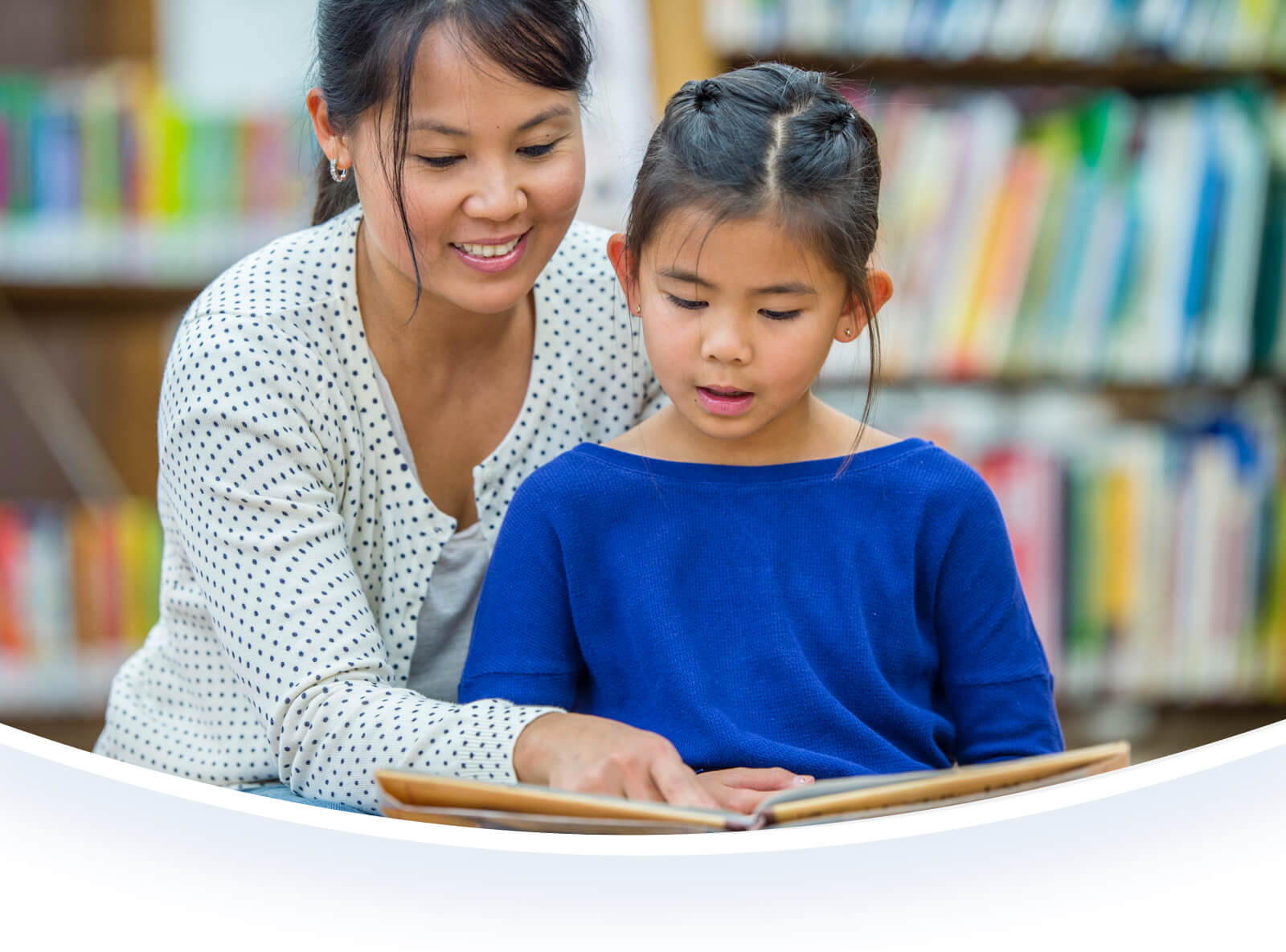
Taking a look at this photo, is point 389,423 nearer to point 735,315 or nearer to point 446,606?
point 446,606

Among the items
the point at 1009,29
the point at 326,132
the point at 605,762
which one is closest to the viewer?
the point at 605,762

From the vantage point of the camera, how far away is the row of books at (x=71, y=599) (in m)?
1.95

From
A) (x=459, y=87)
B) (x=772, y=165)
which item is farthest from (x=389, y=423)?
(x=772, y=165)

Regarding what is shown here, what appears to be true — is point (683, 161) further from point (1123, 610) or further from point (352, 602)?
point (1123, 610)

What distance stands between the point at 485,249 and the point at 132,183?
1.12 meters

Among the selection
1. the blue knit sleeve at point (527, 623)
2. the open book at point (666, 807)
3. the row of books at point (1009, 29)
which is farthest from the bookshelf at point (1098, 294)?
the open book at point (666, 807)

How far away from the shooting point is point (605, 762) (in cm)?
83

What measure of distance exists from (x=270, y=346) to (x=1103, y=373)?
137cm

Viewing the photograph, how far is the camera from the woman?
3.11ft

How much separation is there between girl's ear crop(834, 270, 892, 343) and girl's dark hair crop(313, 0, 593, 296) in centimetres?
29

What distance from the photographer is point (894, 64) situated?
1979 mm

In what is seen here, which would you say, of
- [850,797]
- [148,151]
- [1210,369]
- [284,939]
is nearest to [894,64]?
[1210,369]

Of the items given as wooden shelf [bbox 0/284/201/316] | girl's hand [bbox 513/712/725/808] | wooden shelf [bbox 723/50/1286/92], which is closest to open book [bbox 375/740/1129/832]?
girl's hand [bbox 513/712/725/808]

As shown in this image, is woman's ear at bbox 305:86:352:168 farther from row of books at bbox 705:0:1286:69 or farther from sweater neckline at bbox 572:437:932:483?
row of books at bbox 705:0:1286:69
